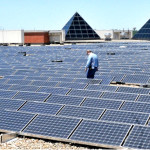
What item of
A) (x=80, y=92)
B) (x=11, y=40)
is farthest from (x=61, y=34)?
(x=80, y=92)

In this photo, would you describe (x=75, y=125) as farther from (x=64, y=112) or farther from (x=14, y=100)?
(x=14, y=100)

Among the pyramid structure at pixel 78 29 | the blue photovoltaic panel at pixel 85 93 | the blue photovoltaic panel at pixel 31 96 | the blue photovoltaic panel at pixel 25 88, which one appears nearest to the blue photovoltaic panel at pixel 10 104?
the blue photovoltaic panel at pixel 31 96

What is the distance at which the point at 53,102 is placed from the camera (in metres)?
12.2

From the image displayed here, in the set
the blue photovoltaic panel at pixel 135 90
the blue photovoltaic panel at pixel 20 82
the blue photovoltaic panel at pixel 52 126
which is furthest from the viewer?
the blue photovoltaic panel at pixel 20 82

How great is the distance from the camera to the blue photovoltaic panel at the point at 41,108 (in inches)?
443

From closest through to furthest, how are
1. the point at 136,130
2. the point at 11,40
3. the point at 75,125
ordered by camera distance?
the point at 136,130, the point at 75,125, the point at 11,40

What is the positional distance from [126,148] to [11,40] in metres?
77.1

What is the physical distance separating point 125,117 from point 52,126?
7.21 feet

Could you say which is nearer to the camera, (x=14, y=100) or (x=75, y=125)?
(x=75, y=125)

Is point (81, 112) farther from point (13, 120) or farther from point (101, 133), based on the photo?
point (13, 120)

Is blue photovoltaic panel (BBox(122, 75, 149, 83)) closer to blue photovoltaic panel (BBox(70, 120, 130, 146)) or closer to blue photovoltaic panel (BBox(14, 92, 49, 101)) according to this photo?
blue photovoltaic panel (BBox(14, 92, 49, 101))

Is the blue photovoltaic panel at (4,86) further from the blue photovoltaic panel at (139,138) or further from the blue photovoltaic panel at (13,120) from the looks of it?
A: the blue photovoltaic panel at (139,138)

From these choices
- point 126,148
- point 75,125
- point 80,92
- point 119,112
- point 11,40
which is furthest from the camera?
point 11,40

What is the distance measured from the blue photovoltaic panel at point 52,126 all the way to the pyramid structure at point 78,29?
Result: 256 ft
